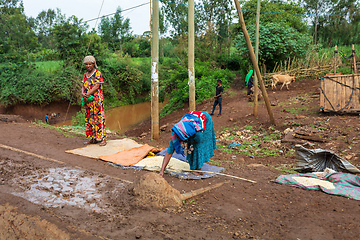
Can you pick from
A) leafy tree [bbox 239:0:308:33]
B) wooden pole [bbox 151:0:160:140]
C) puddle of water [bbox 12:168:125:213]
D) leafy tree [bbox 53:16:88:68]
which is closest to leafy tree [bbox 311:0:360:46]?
leafy tree [bbox 239:0:308:33]

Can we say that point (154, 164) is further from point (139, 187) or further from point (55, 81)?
point (55, 81)

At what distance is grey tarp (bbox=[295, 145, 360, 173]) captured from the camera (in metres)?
5.08

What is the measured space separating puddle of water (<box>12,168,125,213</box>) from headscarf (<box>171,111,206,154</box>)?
41.9 inches

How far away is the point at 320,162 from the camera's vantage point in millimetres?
5387

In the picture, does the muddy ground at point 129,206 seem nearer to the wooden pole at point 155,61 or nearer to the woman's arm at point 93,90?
the woman's arm at point 93,90

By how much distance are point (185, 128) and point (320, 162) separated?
9.51ft

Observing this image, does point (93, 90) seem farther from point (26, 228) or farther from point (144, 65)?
point (144, 65)

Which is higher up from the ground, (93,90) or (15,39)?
(15,39)

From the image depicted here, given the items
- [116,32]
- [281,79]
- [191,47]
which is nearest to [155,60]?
[191,47]

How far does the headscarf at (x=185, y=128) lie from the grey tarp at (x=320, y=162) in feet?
7.91

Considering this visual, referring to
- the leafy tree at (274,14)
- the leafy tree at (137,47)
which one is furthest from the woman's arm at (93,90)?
the leafy tree at (137,47)

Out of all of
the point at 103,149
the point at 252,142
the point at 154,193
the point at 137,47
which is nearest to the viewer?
the point at 154,193

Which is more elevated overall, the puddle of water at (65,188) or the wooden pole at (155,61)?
the wooden pole at (155,61)

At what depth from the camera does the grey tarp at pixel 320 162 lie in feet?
16.7
